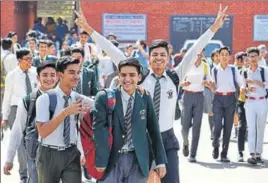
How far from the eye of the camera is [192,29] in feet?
80.3

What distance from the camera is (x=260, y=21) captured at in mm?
23125

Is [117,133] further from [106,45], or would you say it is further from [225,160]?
[225,160]

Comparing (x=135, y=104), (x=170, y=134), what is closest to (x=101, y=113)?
(x=135, y=104)

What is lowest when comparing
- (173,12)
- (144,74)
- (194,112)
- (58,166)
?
(194,112)

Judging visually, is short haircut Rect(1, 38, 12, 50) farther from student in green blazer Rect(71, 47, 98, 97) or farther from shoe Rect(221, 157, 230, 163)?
shoe Rect(221, 157, 230, 163)

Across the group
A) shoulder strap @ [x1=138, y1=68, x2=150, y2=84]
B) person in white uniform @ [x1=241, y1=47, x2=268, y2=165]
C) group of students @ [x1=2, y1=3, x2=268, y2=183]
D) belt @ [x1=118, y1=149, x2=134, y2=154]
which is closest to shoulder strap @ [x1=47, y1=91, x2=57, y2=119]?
group of students @ [x1=2, y1=3, x2=268, y2=183]

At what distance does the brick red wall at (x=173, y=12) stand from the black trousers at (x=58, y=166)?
18.0m

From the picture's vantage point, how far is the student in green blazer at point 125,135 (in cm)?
540

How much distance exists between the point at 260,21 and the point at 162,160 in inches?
718

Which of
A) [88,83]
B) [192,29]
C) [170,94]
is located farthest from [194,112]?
[192,29]

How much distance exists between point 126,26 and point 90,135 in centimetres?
2011

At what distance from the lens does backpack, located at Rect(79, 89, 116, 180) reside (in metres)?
5.43

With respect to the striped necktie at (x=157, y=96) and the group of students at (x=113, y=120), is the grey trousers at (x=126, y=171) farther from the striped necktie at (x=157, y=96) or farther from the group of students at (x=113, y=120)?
the striped necktie at (x=157, y=96)

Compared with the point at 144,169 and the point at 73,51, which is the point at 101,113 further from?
the point at 73,51
